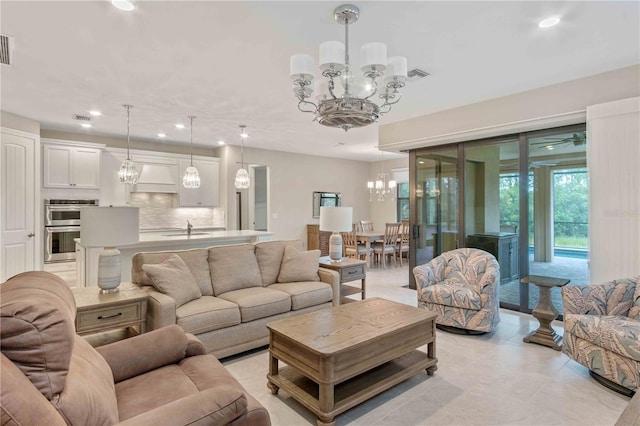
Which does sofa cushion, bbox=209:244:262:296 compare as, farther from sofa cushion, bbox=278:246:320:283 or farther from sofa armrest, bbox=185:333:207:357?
sofa armrest, bbox=185:333:207:357

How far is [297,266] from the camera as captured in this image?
391 centimetres

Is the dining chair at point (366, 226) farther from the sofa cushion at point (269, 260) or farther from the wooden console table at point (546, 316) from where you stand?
the wooden console table at point (546, 316)

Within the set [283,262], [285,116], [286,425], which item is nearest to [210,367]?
[286,425]

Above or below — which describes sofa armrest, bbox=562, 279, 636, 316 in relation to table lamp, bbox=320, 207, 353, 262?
below

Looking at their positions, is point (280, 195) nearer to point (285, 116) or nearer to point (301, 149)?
point (301, 149)

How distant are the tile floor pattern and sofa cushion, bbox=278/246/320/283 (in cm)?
87

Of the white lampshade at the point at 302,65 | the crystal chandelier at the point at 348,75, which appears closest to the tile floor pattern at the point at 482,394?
the crystal chandelier at the point at 348,75

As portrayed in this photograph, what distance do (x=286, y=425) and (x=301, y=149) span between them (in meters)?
6.31

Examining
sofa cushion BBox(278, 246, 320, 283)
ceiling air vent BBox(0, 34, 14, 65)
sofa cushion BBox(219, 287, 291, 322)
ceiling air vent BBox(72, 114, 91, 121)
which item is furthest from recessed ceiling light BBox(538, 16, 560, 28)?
ceiling air vent BBox(72, 114, 91, 121)

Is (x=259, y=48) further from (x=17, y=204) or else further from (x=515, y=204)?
(x=17, y=204)

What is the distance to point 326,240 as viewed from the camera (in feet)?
27.4

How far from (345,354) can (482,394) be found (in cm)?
112

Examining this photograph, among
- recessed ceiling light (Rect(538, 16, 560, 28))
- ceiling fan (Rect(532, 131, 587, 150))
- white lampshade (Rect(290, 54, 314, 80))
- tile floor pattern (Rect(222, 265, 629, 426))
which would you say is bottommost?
tile floor pattern (Rect(222, 265, 629, 426))

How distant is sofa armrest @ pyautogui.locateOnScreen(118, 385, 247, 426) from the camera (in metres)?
1.18
